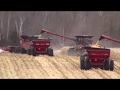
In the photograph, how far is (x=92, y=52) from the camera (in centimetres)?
2058

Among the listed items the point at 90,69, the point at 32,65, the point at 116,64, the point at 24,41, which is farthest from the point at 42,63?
the point at 24,41

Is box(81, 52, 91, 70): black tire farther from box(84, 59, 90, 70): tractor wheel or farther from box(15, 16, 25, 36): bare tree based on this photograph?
box(15, 16, 25, 36): bare tree

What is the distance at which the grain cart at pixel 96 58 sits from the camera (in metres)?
20.5

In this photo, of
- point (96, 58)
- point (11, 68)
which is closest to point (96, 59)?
point (96, 58)

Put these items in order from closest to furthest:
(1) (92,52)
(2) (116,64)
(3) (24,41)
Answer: (1) (92,52)
(2) (116,64)
(3) (24,41)

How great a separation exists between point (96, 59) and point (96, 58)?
7 centimetres

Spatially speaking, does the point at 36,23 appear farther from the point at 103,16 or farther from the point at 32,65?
the point at 32,65

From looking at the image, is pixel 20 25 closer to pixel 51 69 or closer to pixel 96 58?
pixel 51 69

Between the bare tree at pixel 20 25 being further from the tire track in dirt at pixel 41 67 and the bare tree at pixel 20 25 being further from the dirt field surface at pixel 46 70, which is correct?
the tire track in dirt at pixel 41 67

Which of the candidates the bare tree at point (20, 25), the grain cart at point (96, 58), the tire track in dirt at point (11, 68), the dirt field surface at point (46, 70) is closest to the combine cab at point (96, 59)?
the grain cart at point (96, 58)

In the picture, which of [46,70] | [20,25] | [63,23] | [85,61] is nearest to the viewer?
[46,70]

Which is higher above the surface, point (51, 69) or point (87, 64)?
point (87, 64)

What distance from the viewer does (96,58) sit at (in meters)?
20.7

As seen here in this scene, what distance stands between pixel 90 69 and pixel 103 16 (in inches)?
1863
